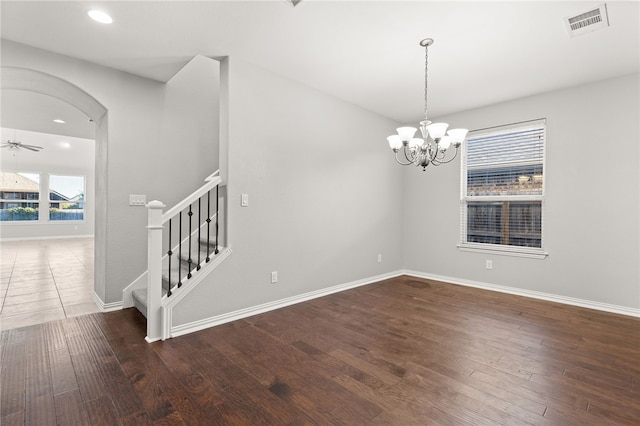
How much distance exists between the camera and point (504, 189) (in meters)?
4.34

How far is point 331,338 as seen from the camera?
264 cm

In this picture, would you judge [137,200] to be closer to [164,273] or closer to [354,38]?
[164,273]

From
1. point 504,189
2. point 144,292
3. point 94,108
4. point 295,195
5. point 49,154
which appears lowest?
point 144,292

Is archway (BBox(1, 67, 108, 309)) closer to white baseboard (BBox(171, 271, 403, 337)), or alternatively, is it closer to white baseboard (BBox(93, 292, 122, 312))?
white baseboard (BBox(93, 292, 122, 312))

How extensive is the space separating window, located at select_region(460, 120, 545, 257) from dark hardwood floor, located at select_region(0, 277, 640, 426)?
1269 millimetres

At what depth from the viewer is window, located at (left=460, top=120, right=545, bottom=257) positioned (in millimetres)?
4051

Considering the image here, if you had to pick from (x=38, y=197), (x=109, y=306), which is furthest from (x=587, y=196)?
(x=38, y=197)

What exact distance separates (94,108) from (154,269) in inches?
89.3

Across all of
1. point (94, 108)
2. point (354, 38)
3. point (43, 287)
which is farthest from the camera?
point (43, 287)

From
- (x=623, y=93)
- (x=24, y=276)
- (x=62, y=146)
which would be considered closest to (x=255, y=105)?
(x=623, y=93)

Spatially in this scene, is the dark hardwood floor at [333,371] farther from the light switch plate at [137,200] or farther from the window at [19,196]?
the window at [19,196]

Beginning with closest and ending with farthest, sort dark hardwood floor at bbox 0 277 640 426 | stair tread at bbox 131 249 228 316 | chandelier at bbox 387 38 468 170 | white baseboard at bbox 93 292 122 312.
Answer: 1. dark hardwood floor at bbox 0 277 640 426
2. chandelier at bbox 387 38 468 170
3. stair tread at bbox 131 249 228 316
4. white baseboard at bbox 93 292 122 312

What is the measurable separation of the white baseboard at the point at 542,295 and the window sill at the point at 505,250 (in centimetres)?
48

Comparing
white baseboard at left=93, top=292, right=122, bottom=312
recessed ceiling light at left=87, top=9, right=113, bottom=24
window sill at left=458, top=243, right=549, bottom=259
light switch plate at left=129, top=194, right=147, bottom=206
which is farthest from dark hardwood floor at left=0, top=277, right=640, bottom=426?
recessed ceiling light at left=87, top=9, right=113, bottom=24
